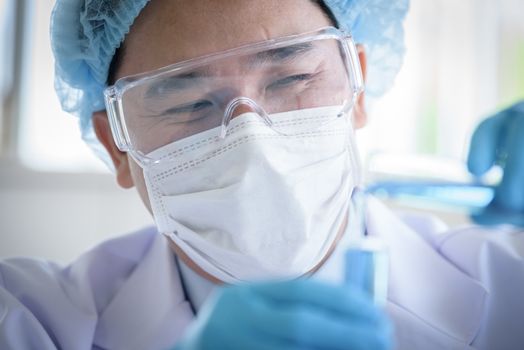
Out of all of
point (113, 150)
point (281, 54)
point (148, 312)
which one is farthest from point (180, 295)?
point (281, 54)

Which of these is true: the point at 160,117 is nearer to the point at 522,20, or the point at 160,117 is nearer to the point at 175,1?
the point at 175,1

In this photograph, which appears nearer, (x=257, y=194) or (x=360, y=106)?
(x=257, y=194)

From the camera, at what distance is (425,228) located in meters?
1.75

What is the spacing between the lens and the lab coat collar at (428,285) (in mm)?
1355

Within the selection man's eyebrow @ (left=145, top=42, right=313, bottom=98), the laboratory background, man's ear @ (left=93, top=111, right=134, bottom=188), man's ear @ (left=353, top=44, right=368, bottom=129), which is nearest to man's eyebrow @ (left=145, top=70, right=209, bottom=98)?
man's eyebrow @ (left=145, top=42, right=313, bottom=98)

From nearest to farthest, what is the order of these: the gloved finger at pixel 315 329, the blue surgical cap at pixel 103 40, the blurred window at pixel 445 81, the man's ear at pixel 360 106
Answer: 1. the gloved finger at pixel 315 329
2. the blue surgical cap at pixel 103 40
3. the man's ear at pixel 360 106
4. the blurred window at pixel 445 81

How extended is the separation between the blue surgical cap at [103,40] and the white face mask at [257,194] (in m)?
0.32

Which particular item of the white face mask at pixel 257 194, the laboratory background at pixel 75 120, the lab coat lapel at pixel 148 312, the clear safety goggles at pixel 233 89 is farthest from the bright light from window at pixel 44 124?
the white face mask at pixel 257 194

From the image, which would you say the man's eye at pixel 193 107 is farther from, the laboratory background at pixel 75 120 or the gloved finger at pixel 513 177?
the laboratory background at pixel 75 120

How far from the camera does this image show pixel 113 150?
161cm

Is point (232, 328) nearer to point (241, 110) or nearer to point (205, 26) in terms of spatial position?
point (241, 110)

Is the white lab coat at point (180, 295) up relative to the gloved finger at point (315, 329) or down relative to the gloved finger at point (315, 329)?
down

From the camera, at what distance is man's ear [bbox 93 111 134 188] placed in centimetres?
158

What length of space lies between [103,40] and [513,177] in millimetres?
1008
